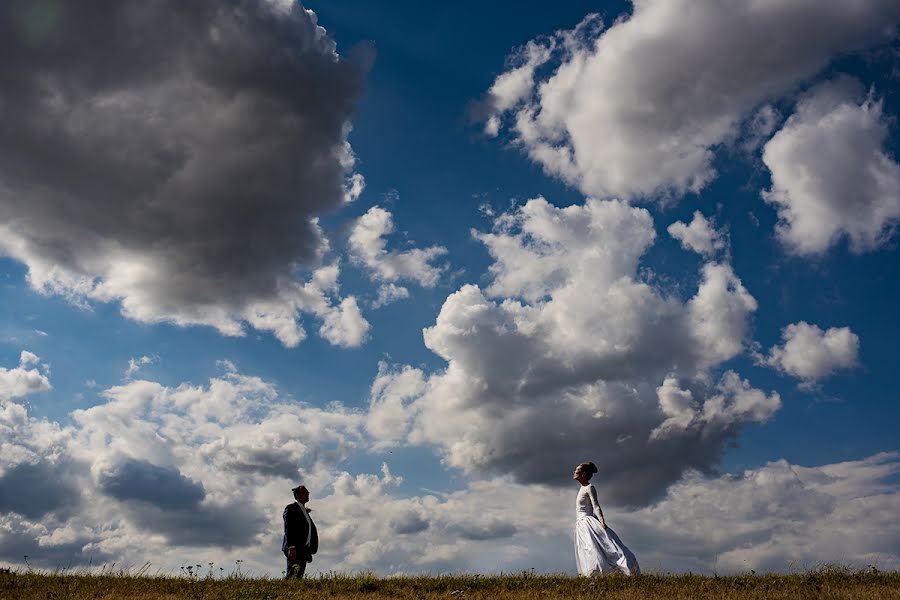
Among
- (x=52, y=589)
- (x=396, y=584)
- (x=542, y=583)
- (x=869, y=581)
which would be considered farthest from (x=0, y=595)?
(x=869, y=581)

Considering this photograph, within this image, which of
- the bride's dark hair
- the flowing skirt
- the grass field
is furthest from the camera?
the bride's dark hair

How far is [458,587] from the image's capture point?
58.6 feet

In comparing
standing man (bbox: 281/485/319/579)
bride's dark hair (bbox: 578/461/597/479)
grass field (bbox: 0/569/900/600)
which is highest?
bride's dark hair (bbox: 578/461/597/479)

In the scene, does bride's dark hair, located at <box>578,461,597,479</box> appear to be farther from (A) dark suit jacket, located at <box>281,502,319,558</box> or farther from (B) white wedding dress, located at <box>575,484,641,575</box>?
(A) dark suit jacket, located at <box>281,502,319,558</box>

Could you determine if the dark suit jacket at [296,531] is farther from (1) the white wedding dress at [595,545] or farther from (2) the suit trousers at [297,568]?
(1) the white wedding dress at [595,545]

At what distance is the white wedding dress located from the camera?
62.5 feet

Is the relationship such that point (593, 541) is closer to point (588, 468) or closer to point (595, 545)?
point (595, 545)

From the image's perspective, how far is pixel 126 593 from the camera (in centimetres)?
1741

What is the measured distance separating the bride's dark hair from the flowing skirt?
1.25 meters

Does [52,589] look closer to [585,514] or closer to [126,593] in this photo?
[126,593]

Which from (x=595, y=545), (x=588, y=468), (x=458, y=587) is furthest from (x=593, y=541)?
(x=458, y=587)

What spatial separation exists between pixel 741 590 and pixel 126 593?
49.3 feet

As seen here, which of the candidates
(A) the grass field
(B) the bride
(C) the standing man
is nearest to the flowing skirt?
(B) the bride

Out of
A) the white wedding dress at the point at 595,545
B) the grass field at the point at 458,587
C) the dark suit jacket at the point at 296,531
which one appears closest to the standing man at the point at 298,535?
the dark suit jacket at the point at 296,531
